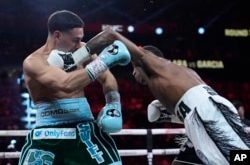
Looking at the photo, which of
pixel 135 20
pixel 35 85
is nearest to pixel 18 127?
pixel 135 20

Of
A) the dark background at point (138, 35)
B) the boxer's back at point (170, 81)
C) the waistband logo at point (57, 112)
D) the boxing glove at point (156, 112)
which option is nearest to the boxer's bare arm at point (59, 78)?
the waistband logo at point (57, 112)

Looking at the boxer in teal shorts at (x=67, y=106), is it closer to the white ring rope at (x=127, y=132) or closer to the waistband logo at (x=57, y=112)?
the waistband logo at (x=57, y=112)

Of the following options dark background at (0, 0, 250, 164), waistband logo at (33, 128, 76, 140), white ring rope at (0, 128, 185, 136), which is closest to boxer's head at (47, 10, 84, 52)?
waistband logo at (33, 128, 76, 140)

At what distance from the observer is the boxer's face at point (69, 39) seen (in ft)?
8.08

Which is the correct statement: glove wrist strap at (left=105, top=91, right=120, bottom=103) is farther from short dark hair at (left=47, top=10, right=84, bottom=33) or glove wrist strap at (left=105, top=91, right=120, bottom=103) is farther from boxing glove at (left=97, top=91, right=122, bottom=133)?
short dark hair at (left=47, top=10, right=84, bottom=33)

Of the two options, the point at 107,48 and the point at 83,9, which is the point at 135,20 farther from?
the point at 107,48

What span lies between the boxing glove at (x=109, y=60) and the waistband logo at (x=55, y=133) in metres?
0.33

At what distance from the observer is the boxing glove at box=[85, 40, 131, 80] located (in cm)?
222

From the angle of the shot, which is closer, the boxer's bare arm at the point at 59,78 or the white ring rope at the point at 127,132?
the boxer's bare arm at the point at 59,78

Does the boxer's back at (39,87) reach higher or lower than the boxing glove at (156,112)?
higher

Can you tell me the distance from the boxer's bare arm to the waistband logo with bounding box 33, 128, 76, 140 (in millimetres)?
227

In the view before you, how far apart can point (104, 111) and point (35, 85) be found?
37 centimetres

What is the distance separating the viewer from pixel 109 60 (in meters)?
2.23

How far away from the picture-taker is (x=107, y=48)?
227 cm
